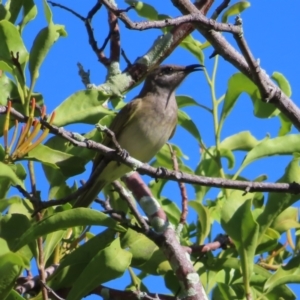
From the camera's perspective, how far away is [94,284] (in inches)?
109

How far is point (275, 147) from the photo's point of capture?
381 centimetres

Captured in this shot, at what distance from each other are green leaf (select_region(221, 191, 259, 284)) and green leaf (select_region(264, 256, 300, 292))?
11 cm

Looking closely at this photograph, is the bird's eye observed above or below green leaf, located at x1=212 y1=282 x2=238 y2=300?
above

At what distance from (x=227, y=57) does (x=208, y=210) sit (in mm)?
877

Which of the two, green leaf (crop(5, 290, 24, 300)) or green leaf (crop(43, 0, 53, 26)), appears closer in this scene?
green leaf (crop(5, 290, 24, 300))

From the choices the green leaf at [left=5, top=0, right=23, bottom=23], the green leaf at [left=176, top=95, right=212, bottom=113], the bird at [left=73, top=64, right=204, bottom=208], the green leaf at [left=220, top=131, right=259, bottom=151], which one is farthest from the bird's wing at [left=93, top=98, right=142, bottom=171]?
the green leaf at [left=5, top=0, right=23, bottom=23]

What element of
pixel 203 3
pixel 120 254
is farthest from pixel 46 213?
pixel 203 3

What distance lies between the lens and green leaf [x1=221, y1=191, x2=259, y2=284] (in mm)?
3207

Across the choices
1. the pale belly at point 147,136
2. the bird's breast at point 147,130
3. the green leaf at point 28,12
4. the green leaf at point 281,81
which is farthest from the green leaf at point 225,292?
the bird's breast at point 147,130

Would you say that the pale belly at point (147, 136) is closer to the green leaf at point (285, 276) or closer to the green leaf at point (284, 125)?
the green leaf at point (284, 125)

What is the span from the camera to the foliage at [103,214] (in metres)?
2.73

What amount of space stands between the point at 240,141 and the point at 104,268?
172 cm

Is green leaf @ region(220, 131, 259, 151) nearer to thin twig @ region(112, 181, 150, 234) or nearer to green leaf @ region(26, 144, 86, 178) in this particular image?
thin twig @ region(112, 181, 150, 234)

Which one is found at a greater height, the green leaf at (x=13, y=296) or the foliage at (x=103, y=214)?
the foliage at (x=103, y=214)
